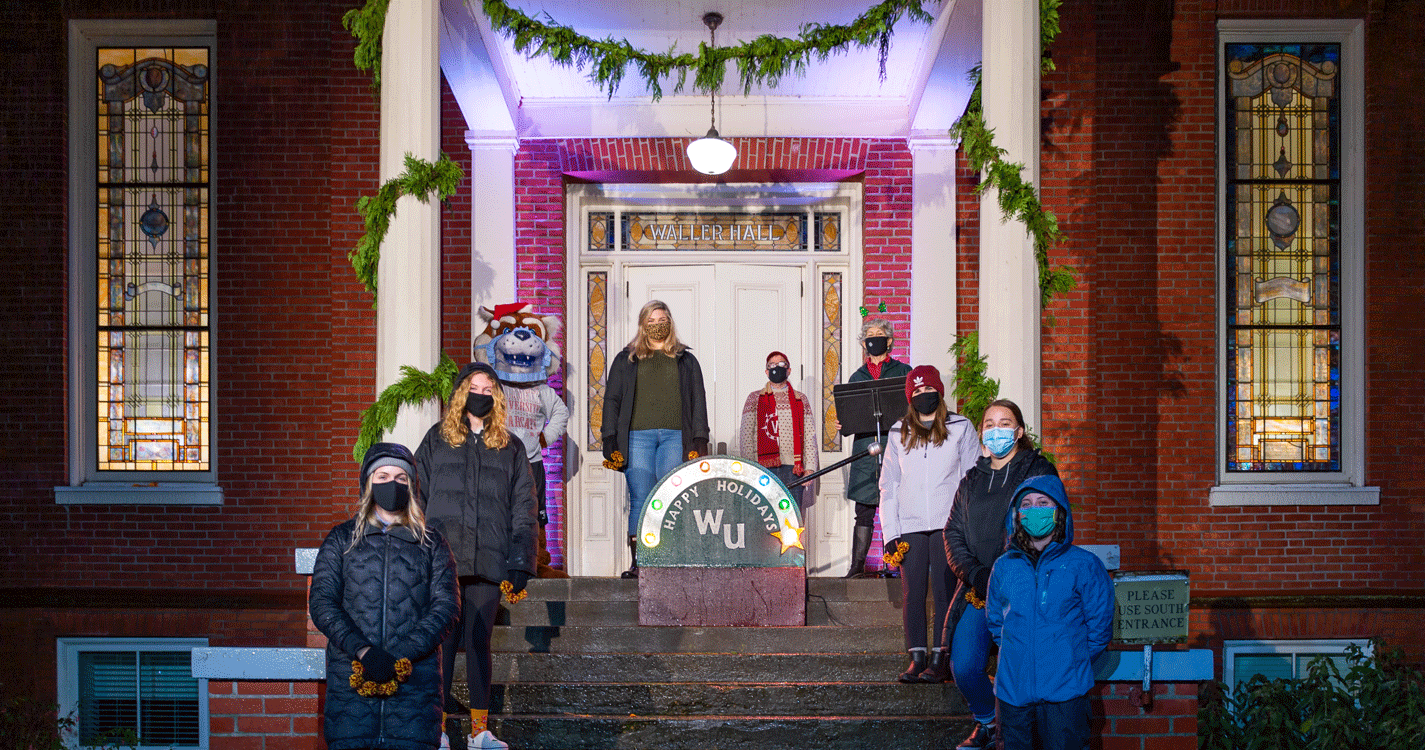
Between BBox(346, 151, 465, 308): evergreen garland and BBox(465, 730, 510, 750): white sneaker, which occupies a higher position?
BBox(346, 151, 465, 308): evergreen garland

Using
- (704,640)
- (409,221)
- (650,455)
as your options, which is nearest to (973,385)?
(704,640)

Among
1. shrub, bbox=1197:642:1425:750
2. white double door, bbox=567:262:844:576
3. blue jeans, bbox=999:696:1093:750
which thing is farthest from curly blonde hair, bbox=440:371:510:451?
shrub, bbox=1197:642:1425:750

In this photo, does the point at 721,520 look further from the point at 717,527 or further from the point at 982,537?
the point at 982,537

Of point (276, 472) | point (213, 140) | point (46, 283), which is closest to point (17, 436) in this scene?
point (46, 283)

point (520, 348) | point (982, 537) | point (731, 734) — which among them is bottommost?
point (731, 734)

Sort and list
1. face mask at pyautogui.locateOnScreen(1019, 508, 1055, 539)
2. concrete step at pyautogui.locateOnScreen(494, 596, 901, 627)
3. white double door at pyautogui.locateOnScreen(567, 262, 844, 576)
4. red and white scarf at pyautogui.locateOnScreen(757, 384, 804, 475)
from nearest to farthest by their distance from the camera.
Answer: face mask at pyautogui.locateOnScreen(1019, 508, 1055, 539) → concrete step at pyautogui.locateOnScreen(494, 596, 901, 627) → red and white scarf at pyautogui.locateOnScreen(757, 384, 804, 475) → white double door at pyautogui.locateOnScreen(567, 262, 844, 576)

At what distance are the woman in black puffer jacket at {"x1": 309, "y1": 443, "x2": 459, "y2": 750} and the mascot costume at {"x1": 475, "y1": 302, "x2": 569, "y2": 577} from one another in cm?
296

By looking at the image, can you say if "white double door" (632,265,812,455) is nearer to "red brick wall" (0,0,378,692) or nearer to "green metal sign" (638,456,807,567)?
"red brick wall" (0,0,378,692)

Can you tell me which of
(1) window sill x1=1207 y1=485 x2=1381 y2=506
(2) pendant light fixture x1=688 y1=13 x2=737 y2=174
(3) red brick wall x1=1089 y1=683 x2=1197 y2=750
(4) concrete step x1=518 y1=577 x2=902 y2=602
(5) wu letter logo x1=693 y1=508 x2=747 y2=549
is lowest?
(3) red brick wall x1=1089 y1=683 x2=1197 y2=750

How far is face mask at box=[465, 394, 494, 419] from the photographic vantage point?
206 inches

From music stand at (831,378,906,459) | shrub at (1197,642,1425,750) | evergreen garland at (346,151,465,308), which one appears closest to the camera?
evergreen garland at (346,151,465,308)

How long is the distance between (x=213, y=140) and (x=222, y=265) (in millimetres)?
1141

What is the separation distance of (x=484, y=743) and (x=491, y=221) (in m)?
4.87

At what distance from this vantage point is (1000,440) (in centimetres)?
506
